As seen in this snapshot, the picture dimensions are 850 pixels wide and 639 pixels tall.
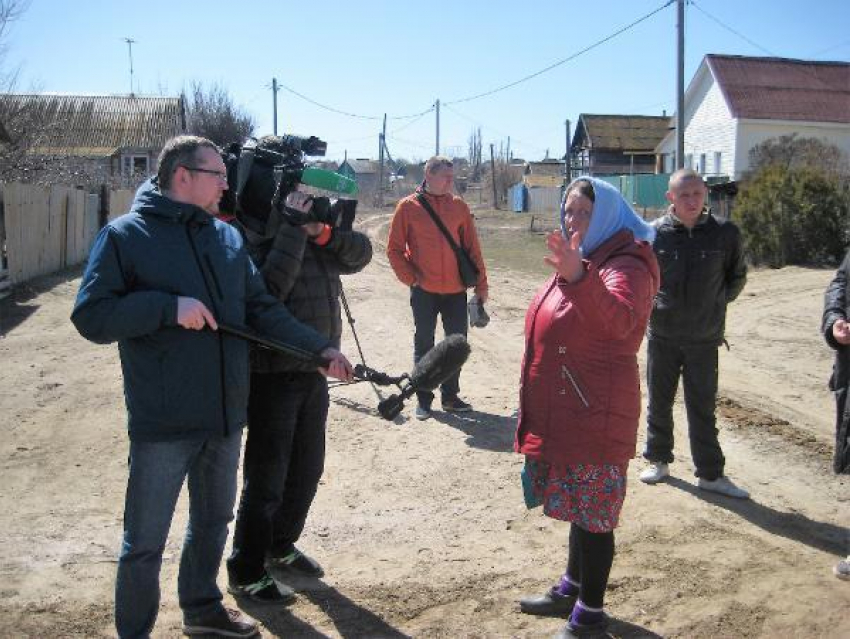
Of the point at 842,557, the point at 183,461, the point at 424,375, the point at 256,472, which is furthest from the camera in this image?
the point at 842,557

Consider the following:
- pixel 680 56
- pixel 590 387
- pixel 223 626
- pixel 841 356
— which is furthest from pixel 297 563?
pixel 680 56

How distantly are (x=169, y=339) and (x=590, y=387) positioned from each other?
1.54 meters

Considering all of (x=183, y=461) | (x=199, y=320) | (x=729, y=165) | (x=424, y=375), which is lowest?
(x=183, y=461)

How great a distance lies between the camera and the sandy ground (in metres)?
3.54

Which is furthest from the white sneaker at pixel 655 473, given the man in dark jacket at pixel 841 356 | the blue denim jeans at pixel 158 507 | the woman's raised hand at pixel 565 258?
the blue denim jeans at pixel 158 507

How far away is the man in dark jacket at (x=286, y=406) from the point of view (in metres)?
3.44

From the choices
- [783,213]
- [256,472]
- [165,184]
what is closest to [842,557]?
[256,472]

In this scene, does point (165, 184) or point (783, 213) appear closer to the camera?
point (165, 184)

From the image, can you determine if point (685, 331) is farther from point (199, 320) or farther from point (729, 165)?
point (729, 165)

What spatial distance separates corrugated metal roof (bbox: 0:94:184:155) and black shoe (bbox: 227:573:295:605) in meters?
→ 35.7

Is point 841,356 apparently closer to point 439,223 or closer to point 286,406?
point 286,406

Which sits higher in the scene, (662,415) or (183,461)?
(183,461)

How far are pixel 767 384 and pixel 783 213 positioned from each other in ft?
33.9

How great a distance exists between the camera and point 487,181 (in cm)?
7125
